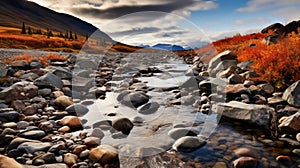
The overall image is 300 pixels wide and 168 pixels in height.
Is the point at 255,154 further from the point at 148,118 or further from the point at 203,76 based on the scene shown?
the point at 203,76

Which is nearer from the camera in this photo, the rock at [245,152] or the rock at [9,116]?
the rock at [245,152]

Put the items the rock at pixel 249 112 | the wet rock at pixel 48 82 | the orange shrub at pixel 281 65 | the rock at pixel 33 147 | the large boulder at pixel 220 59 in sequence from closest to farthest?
the rock at pixel 33 147 < the rock at pixel 249 112 < the orange shrub at pixel 281 65 < the wet rock at pixel 48 82 < the large boulder at pixel 220 59

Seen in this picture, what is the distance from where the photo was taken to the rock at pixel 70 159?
179 inches

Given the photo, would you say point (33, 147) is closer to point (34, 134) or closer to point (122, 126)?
point (34, 134)

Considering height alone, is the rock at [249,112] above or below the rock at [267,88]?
below

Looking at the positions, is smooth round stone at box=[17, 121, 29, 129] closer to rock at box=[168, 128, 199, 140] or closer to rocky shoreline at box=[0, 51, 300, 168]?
rocky shoreline at box=[0, 51, 300, 168]

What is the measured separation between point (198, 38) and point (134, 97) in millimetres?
3794

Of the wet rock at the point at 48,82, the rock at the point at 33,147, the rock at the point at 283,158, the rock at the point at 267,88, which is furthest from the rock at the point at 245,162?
the wet rock at the point at 48,82

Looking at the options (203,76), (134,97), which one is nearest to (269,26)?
(203,76)

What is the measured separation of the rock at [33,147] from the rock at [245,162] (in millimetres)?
3859

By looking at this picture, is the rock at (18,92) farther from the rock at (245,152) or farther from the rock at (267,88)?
the rock at (267,88)

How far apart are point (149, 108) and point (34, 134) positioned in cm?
415

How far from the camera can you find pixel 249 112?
22.1 feet

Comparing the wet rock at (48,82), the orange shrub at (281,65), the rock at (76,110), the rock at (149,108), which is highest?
the orange shrub at (281,65)
